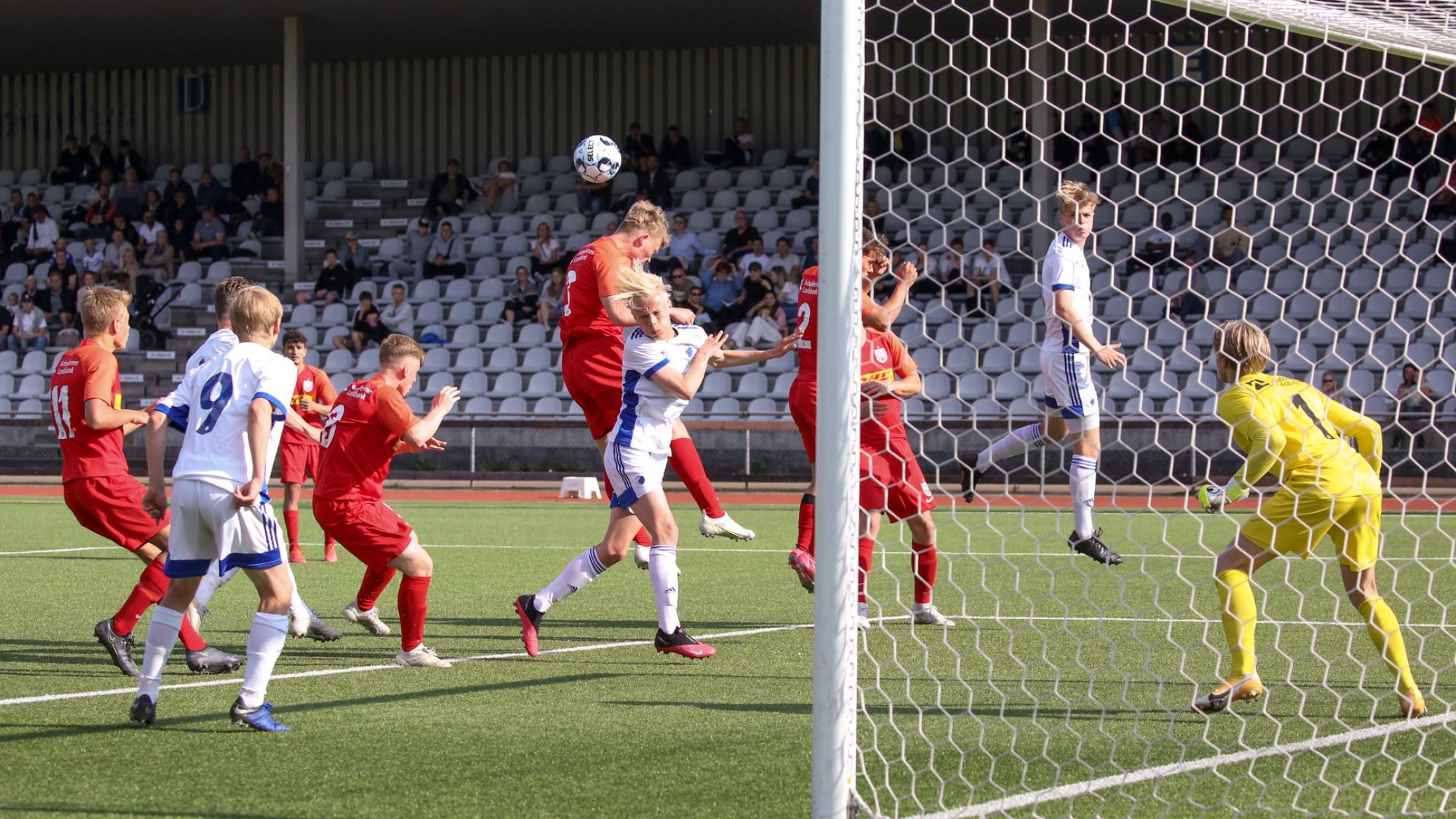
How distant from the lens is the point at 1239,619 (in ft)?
16.4

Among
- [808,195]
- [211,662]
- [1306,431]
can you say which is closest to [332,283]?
[808,195]

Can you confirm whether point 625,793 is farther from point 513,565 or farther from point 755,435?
point 755,435

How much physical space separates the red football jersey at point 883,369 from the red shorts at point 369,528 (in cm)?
207

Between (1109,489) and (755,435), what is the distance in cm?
475

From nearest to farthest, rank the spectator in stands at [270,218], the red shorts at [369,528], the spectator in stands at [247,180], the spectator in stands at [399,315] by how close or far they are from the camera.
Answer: the red shorts at [369,528], the spectator in stands at [399,315], the spectator in stands at [270,218], the spectator in stands at [247,180]

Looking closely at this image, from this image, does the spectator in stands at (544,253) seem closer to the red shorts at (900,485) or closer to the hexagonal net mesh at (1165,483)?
the hexagonal net mesh at (1165,483)

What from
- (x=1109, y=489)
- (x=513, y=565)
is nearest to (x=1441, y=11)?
(x=513, y=565)

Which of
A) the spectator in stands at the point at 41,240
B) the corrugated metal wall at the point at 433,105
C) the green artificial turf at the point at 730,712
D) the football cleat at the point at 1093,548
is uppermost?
the corrugated metal wall at the point at 433,105

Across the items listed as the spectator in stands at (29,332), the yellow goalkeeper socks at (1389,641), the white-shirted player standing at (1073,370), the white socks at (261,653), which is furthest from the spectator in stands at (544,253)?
the yellow goalkeeper socks at (1389,641)

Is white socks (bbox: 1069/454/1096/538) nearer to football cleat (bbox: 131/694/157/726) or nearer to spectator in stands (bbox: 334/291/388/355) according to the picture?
football cleat (bbox: 131/694/157/726)

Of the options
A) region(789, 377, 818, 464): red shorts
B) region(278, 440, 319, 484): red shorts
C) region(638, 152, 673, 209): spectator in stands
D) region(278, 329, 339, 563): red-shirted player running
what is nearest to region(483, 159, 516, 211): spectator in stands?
region(638, 152, 673, 209): spectator in stands

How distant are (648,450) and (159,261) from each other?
20.5 metres

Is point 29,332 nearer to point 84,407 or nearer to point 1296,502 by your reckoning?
point 84,407

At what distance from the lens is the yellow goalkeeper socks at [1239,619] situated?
4.98 m
